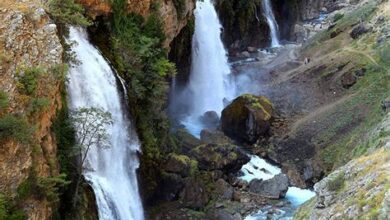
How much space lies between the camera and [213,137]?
110 feet

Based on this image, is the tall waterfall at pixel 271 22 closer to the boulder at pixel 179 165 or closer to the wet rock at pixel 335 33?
the wet rock at pixel 335 33

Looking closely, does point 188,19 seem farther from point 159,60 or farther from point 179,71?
point 159,60

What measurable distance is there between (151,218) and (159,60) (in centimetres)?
785

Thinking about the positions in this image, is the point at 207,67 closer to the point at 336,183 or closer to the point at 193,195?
the point at 193,195

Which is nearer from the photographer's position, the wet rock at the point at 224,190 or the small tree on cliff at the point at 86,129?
the small tree on cliff at the point at 86,129

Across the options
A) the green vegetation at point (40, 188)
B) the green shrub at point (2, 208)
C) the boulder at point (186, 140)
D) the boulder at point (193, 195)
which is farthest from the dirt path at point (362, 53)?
the green shrub at point (2, 208)

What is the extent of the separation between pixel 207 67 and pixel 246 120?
880 cm

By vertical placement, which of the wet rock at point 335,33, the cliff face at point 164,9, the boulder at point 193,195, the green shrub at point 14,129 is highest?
the wet rock at point 335,33

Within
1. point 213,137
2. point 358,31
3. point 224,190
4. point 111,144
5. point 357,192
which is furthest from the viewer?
point 358,31

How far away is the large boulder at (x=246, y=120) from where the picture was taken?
34344 mm

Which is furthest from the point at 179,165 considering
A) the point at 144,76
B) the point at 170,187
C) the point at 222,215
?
the point at 144,76

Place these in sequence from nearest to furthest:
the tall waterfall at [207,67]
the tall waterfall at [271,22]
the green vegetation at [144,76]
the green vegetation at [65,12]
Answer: the green vegetation at [65,12] → the green vegetation at [144,76] → the tall waterfall at [207,67] → the tall waterfall at [271,22]

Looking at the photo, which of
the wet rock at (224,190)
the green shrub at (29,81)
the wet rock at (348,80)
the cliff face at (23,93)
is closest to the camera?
the cliff face at (23,93)

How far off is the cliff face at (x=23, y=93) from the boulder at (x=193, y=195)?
28.0 ft
